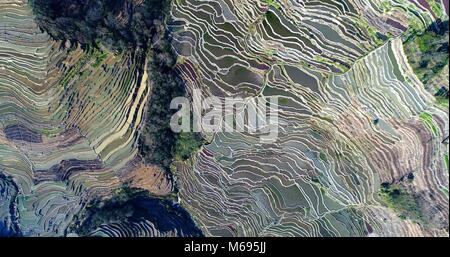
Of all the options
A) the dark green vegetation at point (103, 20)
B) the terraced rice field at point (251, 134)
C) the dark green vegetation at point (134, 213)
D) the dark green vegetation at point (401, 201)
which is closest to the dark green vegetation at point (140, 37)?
the dark green vegetation at point (103, 20)

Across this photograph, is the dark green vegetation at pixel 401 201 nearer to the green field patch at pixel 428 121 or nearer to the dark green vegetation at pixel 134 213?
the green field patch at pixel 428 121

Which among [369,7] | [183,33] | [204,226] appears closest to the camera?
[369,7]

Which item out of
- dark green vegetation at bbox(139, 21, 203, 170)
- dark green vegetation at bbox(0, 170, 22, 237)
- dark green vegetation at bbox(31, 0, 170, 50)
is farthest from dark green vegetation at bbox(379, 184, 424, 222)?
dark green vegetation at bbox(0, 170, 22, 237)

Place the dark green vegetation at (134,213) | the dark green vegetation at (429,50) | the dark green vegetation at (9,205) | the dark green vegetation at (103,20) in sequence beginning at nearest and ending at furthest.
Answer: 1. the dark green vegetation at (429,50)
2. the dark green vegetation at (103,20)
3. the dark green vegetation at (9,205)
4. the dark green vegetation at (134,213)

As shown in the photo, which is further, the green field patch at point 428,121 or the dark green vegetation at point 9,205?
the dark green vegetation at point 9,205

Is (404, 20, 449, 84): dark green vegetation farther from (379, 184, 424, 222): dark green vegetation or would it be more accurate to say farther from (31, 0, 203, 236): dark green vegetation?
(31, 0, 203, 236): dark green vegetation
